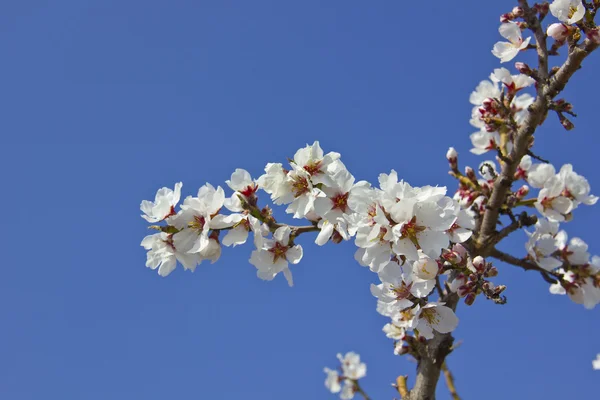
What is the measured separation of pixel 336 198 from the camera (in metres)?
2.55

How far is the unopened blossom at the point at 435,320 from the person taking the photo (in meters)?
2.75

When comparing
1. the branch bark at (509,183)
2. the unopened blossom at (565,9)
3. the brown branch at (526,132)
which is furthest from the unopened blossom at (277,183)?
the unopened blossom at (565,9)

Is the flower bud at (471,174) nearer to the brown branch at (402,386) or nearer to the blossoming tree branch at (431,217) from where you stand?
the blossoming tree branch at (431,217)

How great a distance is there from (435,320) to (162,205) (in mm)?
1514

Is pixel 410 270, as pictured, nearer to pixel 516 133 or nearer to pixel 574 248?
pixel 516 133

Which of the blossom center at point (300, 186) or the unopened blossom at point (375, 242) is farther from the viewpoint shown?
the blossom center at point (300, 186)

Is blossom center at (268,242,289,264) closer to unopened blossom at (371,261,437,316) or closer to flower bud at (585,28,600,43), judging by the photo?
unopened blossom at (371,261,437,316)

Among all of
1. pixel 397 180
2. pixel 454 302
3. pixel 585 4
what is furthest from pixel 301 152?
pixel 585 4

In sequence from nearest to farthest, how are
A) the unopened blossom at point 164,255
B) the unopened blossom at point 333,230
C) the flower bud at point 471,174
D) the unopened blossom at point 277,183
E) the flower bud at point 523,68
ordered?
the unopened blossom at point 333,230, the unopened blossom at point 277,183, the unopened blossom at point 164,255, the flower bud at point 523,68, the flower bud at point 471,174

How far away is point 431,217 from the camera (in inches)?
89.4

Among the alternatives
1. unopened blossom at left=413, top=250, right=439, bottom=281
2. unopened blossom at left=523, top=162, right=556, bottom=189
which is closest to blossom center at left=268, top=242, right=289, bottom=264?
unopened blossom at left=413, top=250, right=439, bottom=281

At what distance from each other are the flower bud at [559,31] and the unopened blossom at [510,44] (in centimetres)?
32

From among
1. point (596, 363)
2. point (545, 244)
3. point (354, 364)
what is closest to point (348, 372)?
point (354, 364)

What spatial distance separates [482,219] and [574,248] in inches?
23.7
